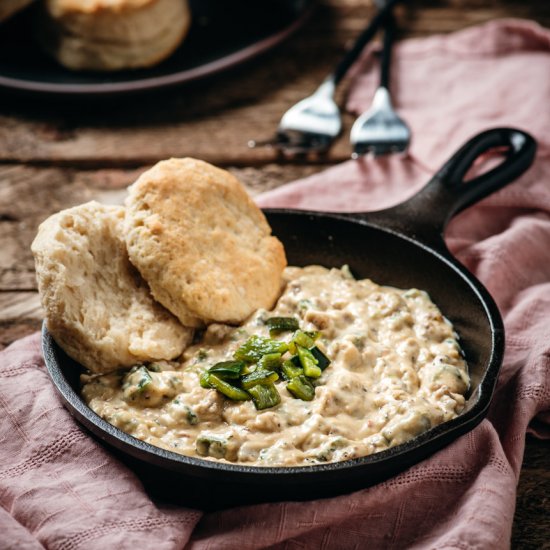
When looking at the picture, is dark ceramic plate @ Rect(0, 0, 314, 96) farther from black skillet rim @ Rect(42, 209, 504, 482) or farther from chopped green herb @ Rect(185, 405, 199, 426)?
chopped green herb @ Rect(185, 405, 199, 426)

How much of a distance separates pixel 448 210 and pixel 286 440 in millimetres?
1348

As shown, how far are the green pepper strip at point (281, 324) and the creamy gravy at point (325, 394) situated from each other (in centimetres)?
3

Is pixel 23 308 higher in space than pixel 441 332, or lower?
lower

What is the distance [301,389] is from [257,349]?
0.22 metres

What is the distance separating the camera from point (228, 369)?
2.41 metres

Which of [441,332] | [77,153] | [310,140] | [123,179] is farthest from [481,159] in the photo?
[77,153]

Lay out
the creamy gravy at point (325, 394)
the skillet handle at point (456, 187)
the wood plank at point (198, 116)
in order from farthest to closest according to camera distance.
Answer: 1. the wood plank at point (198, 116)
2. the skillet handle at point (456, 187)
3. the creamy gravy at point (325, 394)

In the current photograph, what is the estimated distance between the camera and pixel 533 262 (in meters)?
3.30

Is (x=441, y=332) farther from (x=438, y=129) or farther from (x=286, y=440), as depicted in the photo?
(x=438, y=129)

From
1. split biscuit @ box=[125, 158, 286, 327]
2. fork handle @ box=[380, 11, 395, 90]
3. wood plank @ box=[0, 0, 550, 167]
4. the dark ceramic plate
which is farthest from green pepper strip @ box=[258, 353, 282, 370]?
fork handle @ box=[380, 11, 395, 90]

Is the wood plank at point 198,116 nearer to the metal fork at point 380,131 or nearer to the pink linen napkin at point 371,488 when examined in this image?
the metal fork at point 380,131

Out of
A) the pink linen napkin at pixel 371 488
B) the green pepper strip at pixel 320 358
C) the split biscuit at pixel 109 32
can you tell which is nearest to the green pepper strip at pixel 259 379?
the green pepper strip at pixel 320 358

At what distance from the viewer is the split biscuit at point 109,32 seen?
4293 mm

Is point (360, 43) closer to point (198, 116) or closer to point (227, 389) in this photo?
point (198, 116)
